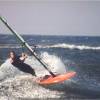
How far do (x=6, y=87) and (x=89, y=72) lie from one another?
2.46m

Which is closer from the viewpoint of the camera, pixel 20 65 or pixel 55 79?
pixel 55 79

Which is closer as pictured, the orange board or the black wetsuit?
the orange board

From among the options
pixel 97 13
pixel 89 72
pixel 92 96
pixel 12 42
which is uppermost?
pixel 97 13

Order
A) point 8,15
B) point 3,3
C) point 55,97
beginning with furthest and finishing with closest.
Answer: point 8,15 < point 3,3 < point 55,97

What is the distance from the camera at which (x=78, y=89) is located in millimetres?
6906

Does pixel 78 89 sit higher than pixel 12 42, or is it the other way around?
pixel 78 89

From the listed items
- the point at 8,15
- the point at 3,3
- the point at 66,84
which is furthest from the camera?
the point at 8,15

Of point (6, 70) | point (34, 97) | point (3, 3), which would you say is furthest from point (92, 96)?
point (3, 3)

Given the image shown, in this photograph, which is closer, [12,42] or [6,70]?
[6,70]

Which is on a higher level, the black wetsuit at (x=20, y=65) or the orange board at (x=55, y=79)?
the black wetsuit at (x=20, y=65)

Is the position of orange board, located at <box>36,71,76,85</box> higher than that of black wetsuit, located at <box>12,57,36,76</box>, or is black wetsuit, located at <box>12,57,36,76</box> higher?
black wetsuit, located at <box>12,57,36,76</box>

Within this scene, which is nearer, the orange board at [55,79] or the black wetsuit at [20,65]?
the orange board at [55,79]

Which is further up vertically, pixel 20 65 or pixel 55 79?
pixel 20 65

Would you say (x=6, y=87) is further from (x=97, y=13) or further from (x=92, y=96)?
(x=97, y=13)
